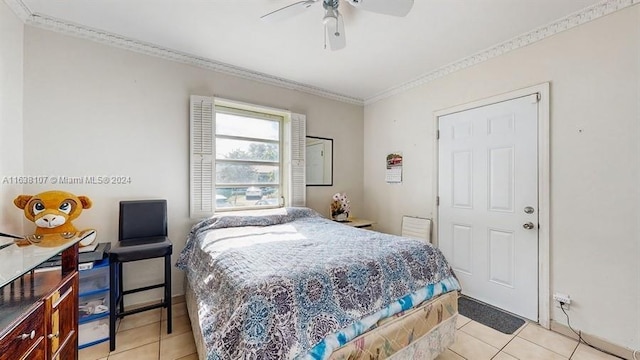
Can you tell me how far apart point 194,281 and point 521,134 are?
3087 mm

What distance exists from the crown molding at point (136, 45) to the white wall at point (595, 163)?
2.53 metres

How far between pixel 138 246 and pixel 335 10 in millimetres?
2344

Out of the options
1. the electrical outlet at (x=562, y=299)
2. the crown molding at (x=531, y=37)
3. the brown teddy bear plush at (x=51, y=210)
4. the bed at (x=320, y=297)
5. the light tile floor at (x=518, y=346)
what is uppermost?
the crown molding at (x=531, y=37)

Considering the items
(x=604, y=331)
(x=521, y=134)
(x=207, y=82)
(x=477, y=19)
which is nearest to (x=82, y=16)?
(x=207, y=82)

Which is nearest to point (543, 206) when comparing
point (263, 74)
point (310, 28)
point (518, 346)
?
point (518, 346)

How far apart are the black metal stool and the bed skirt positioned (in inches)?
27.5

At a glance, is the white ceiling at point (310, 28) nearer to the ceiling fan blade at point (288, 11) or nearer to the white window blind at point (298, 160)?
the ceiling fan blade at point (288, 11)

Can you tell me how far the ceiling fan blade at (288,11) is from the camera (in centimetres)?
169

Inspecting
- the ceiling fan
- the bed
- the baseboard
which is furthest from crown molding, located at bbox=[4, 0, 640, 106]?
the baseboard

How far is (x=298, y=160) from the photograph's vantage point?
3465 millimetres

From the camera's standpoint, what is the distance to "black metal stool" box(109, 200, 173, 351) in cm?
196

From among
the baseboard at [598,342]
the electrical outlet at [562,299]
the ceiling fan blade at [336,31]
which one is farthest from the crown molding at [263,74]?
the baseboard at [598,342]

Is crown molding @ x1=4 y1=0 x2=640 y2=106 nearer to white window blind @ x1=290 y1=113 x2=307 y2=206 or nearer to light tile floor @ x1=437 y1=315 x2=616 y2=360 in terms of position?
white window blind @ x1=290 y1=113 x2=307 y2=206

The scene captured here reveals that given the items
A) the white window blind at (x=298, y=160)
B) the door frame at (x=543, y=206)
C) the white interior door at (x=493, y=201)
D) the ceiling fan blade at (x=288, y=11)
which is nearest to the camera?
the ceiling fan blade at (x=288, y=11)
